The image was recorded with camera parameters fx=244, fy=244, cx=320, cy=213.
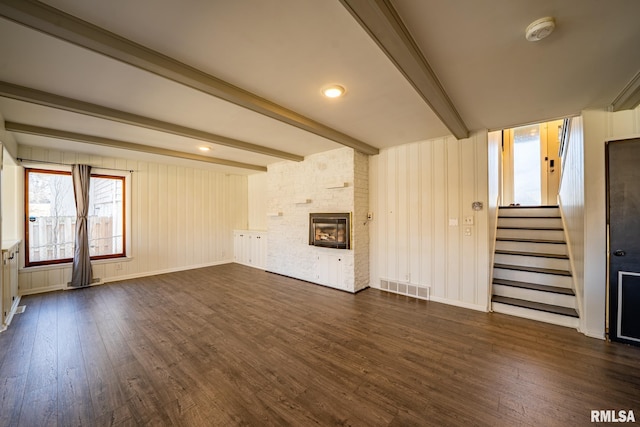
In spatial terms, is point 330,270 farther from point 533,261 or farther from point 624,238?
point 624,238

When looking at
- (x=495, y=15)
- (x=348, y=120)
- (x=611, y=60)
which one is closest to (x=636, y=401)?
(x=611, y=60)

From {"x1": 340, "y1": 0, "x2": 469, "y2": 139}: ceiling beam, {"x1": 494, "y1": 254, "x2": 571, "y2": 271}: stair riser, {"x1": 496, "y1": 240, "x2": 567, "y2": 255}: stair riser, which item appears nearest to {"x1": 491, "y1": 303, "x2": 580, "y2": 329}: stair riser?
{"x1": 494, "y1": 254, "x2": 571, "y2": 271}: stair riser

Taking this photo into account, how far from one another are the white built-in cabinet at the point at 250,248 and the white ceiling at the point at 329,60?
3.73 meters

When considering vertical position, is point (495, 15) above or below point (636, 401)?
above

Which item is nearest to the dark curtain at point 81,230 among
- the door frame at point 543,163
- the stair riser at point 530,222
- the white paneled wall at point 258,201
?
the white paneled wall at point 258,201

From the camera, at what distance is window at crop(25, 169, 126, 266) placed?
179 inches

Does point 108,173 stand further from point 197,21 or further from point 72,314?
point 197,21

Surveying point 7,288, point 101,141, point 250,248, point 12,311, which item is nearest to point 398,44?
point 101,141

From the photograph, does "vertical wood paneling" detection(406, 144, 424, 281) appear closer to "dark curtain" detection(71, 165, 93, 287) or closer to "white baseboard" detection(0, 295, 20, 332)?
"white baseboard" detection(0, 295, 20, 332)

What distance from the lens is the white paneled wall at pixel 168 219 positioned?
4.74 m

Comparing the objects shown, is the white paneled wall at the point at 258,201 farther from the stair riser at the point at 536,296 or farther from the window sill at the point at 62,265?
the stair riser at the point at 536,296

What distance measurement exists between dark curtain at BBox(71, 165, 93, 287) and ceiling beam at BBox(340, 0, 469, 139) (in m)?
6.00

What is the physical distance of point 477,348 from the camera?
260 centimetres

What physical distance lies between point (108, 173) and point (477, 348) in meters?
7.18
